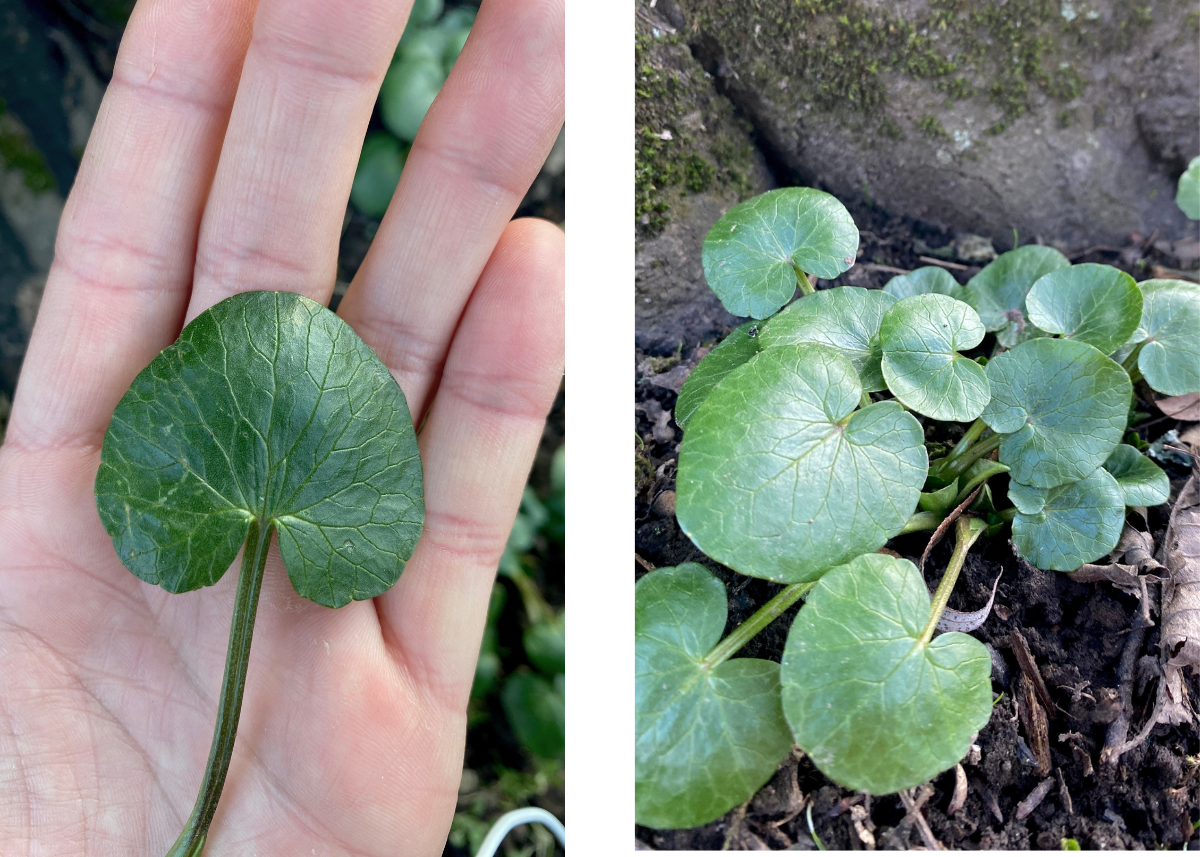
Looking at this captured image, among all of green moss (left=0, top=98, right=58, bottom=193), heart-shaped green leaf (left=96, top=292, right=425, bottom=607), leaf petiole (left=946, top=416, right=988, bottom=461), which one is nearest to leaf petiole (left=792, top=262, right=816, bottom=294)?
leaf petiole (left=946, top=416, right=988, bottom=461)

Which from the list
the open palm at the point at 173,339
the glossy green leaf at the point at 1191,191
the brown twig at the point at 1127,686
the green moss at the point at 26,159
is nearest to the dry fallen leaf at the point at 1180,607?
the brown twig at the point at 1127,686

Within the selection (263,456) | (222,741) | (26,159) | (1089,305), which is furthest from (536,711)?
(26,159)

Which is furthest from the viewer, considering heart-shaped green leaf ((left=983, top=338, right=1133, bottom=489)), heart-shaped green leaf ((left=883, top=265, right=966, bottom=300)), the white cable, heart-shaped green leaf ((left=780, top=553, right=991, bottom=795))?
the white cable

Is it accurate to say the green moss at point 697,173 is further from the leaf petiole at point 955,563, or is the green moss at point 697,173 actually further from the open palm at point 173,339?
the leaf petiole at point 955,563

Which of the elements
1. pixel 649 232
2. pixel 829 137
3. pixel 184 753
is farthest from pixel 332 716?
pixel 829 137

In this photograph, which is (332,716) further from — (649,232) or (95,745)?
(649,232)

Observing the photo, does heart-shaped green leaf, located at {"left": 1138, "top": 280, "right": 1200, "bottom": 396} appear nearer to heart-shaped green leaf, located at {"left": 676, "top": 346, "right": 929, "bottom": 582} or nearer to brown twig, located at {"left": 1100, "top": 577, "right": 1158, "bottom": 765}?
brown twig, located at {"left": 1100, "top": 577, "right": 1158, "bottom": 765}
